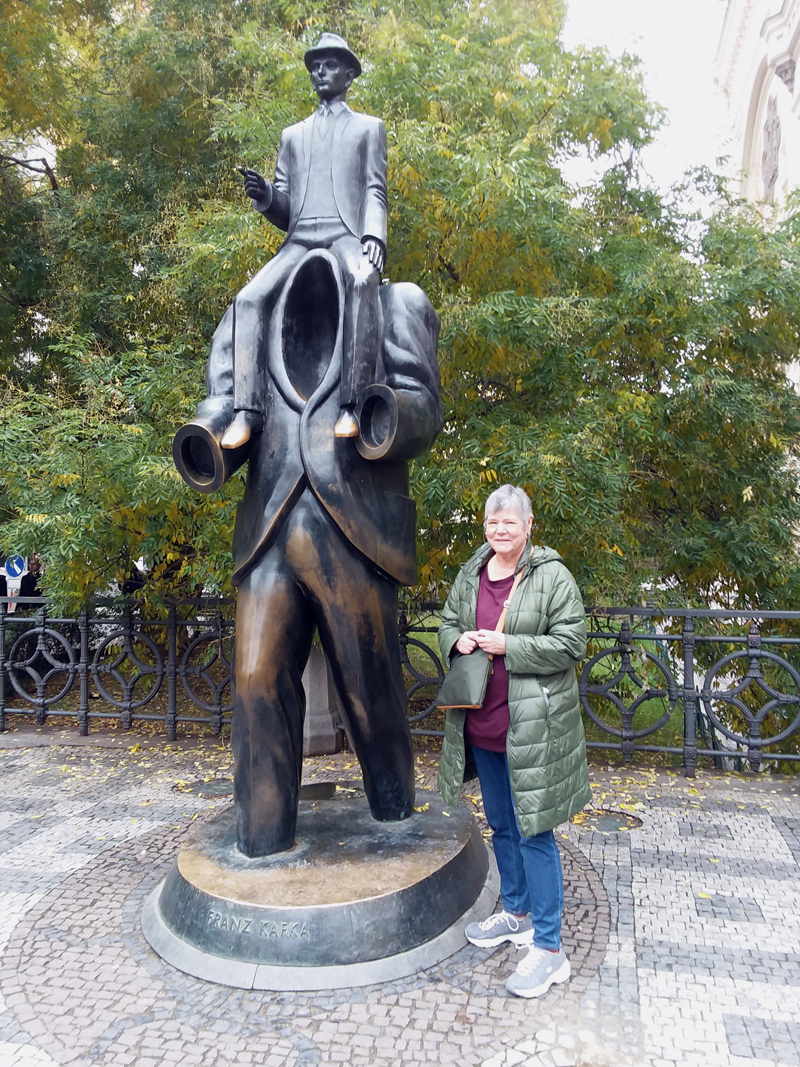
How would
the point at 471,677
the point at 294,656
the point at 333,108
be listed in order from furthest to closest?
1. the point at 333,108
2. the point at 294,656
3. the point at 471,677

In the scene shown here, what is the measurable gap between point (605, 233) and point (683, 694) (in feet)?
12.8

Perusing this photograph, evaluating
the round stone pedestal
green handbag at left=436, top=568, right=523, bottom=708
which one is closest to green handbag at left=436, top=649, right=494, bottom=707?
green handbag at left=436, top=568, right=523, bottom=708

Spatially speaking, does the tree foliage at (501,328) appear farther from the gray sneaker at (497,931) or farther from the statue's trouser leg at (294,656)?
the gray sneaker at (497,931)

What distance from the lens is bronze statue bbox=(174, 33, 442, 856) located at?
356cm

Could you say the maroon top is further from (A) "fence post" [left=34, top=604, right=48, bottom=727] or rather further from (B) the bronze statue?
(A) "fence post" [left=34, top=604, right=48, bottom=727]

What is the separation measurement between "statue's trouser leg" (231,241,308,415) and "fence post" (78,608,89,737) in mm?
4520

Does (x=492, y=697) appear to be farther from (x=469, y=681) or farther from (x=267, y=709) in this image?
(x=267, y=709)

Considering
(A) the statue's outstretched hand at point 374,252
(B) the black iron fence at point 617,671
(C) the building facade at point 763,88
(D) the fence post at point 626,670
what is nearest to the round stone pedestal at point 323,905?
(B) the black iron fence at point 617,671

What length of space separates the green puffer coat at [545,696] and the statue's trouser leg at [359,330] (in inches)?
40.4

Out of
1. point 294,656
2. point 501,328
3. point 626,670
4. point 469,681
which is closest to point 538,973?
point 469,681

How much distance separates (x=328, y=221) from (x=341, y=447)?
3.52ft

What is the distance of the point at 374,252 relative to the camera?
3.70 meters

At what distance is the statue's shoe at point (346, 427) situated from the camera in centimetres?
345

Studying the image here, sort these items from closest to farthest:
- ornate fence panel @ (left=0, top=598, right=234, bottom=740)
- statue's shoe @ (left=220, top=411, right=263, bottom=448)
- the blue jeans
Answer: the blue jeans, statue's shoe @ (left=220, top=411, right=263, bottom=448), ornate fence panel @ (left=0, top=598, right=234, bottom=740)
